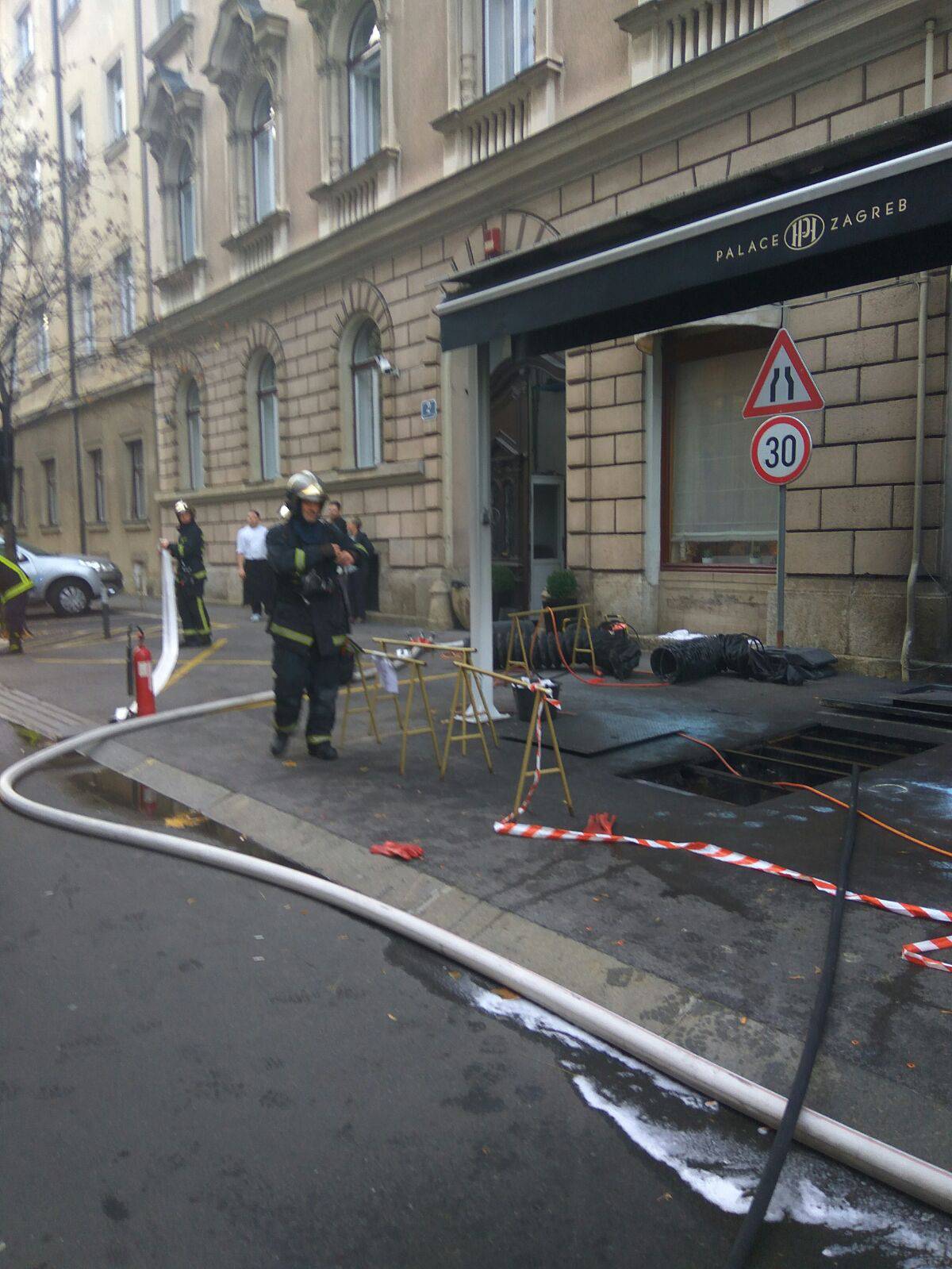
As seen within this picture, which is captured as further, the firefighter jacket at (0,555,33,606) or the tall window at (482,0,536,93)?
the tall window at (482,0,536,93)

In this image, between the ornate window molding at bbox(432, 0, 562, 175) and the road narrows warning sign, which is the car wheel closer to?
the ornate window molding at bbox(432, 0, 562, 175)

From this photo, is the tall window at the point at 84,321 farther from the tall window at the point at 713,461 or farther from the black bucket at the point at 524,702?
the black bucket at the point at 524,702

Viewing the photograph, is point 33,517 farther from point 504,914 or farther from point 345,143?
point 504,914

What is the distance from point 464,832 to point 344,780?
142 centimetres

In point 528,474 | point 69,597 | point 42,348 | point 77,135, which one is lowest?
point 69,597

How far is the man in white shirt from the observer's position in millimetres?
16641

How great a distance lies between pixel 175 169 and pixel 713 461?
683 inches

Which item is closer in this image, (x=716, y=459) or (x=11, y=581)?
(x=716, y=459)

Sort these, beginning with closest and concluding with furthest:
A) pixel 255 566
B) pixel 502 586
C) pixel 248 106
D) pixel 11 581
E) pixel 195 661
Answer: pixel 195 661 < pixel 11 581 < pixel 502 586 < pixel 255 566 < pixel 248 106

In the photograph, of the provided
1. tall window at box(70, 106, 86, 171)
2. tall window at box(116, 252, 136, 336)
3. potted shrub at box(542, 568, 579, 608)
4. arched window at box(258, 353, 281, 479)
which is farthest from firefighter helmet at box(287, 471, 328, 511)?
tall window at box(70, 106, 86, 171)

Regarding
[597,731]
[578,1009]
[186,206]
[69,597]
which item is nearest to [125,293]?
[186,206]

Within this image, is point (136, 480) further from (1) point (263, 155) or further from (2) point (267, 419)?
(1) point (263, 155)

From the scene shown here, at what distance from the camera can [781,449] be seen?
8492mm

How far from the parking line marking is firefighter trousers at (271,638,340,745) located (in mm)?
3709
